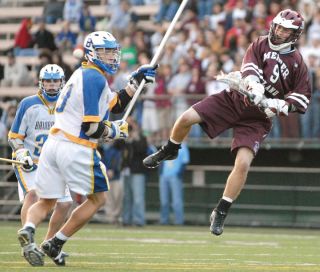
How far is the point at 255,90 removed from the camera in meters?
10.9

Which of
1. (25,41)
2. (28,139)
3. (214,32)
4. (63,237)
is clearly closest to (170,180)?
(214,32)

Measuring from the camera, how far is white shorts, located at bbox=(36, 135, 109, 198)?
1028cm

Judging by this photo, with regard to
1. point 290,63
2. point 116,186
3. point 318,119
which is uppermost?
point 290,63

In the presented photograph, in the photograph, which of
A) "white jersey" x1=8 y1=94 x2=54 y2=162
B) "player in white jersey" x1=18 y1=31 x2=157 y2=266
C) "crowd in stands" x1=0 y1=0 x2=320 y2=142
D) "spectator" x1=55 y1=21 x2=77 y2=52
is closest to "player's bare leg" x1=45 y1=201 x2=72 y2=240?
"player in white jersey" x1=18 y1=31 x2=157 y2=266

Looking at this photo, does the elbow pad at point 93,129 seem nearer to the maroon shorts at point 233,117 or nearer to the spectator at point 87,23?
the maroon shorts at point 233,117

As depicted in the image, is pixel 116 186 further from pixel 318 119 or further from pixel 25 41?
pixel 25 41


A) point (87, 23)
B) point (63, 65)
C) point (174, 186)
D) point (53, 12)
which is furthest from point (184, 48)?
point (53, 12)

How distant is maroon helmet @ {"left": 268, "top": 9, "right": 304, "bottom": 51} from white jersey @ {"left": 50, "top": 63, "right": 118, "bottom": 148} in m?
1.85

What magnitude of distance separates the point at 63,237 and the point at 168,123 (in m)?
9.47

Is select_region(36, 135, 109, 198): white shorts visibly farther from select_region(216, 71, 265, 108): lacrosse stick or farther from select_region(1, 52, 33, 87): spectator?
select_region(1, 52, 33, 87): spectator

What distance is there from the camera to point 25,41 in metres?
24.2

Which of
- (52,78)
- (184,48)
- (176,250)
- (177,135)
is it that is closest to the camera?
(177,135)

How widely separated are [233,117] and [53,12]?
46.7 feet

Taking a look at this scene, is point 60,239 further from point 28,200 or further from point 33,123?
point 33,123
